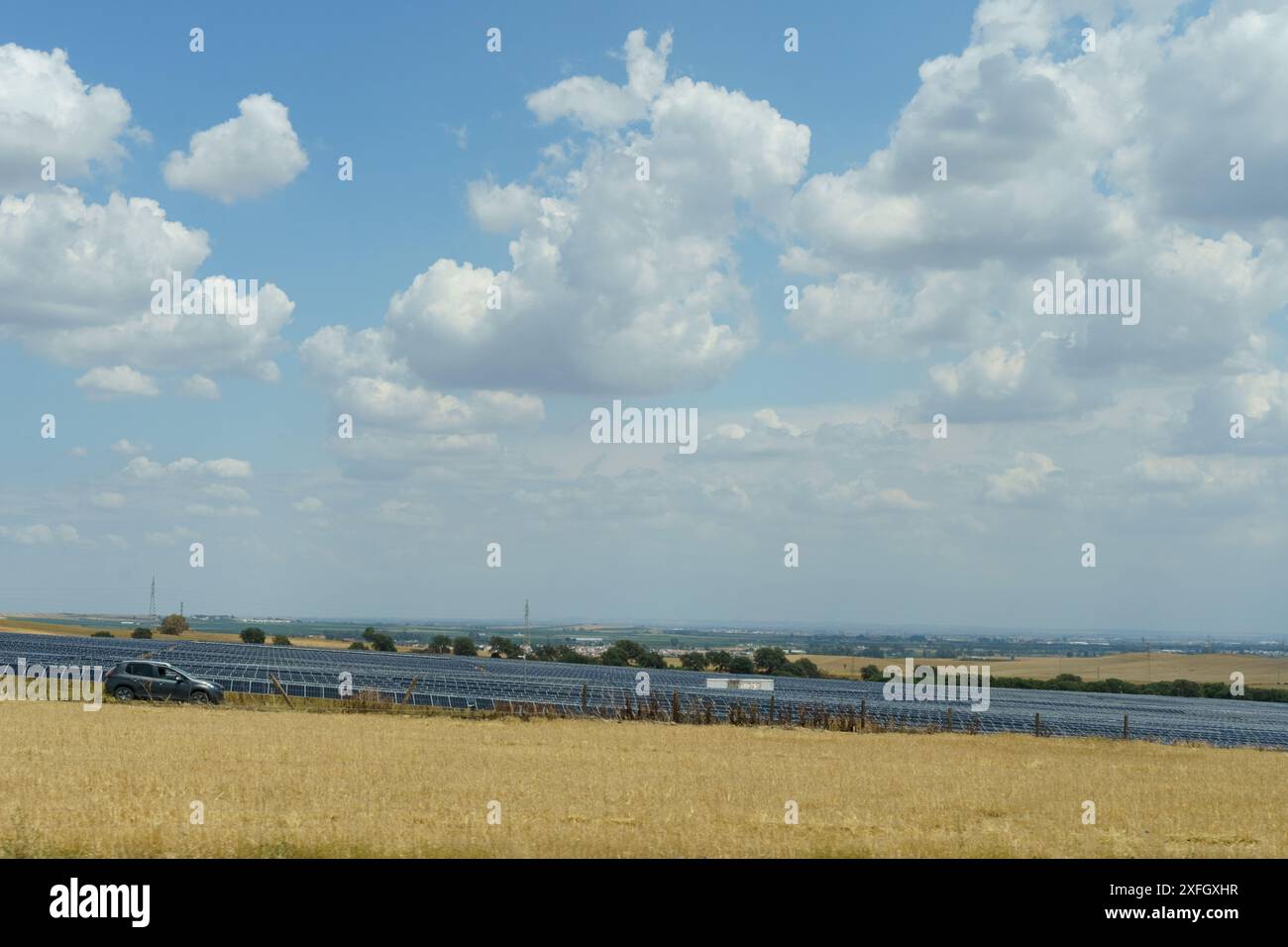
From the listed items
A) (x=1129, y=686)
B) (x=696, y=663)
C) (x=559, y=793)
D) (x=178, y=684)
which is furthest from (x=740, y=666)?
(x=559, y=793)

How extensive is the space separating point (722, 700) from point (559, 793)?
62.8m

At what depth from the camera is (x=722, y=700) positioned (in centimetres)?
8969

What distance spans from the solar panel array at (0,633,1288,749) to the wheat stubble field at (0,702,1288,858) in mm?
15878

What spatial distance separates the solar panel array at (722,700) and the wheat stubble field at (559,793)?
15.9 metres

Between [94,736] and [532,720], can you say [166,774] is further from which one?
[532,720]

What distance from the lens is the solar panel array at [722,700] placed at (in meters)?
69.9
